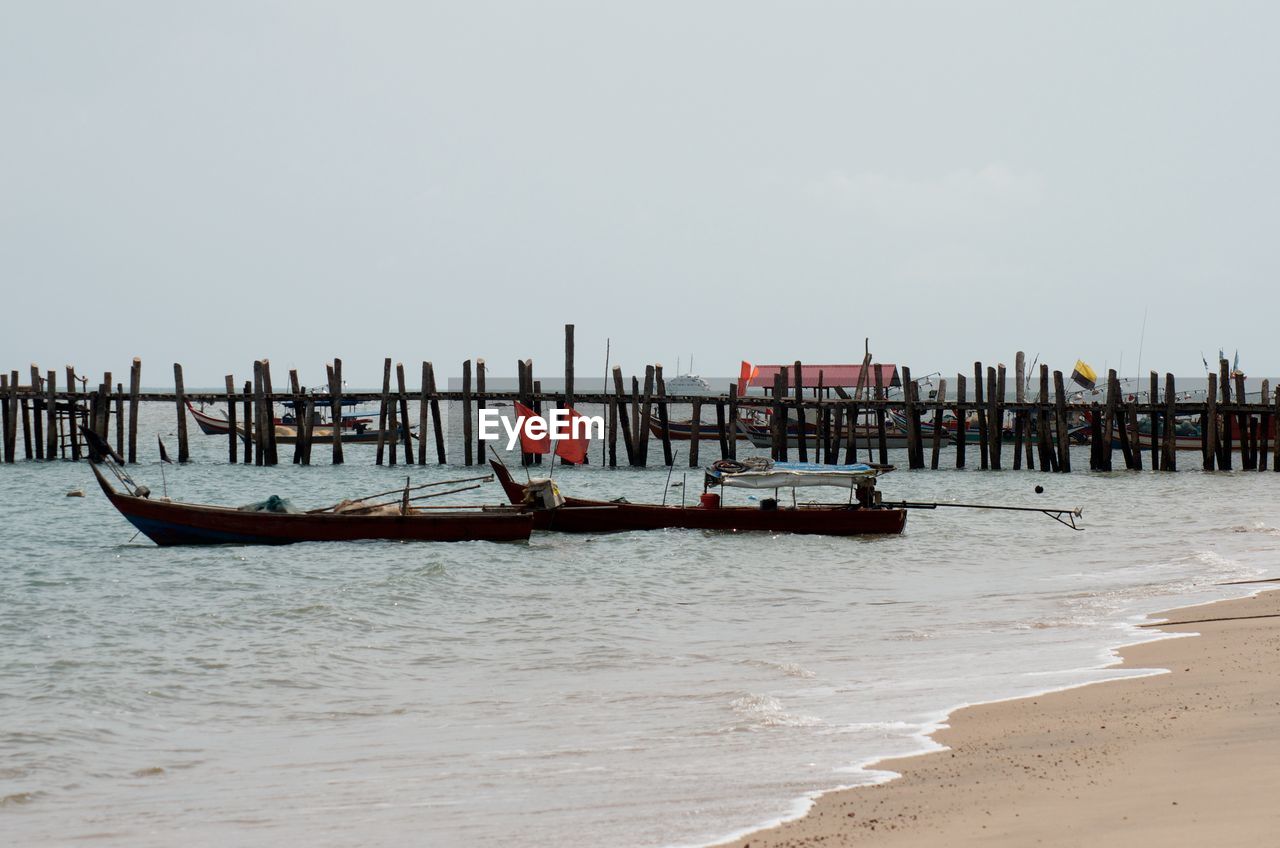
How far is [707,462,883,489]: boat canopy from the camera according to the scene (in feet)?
70.9

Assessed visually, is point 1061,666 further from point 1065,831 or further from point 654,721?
point 1065,831

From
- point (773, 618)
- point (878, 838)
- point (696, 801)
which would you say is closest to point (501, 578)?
point (773, 618)

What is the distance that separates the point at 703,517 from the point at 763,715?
1376 centimetres

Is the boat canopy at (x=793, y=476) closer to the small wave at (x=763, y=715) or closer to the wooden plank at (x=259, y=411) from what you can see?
the small wave at (x=763, y=715)

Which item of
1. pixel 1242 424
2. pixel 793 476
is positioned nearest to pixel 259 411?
pixel 793 476

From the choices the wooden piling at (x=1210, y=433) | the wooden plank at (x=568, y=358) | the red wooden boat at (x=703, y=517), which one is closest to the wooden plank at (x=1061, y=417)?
the wooden piling at (x=1210, y=433)

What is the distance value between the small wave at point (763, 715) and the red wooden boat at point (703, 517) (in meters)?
12.9

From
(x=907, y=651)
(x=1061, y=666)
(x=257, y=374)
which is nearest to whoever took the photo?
(x=1061, y=666)

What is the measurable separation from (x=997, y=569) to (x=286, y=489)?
21.9 meters

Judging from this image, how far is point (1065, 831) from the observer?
5.35 m

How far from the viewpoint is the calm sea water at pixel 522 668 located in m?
6.89

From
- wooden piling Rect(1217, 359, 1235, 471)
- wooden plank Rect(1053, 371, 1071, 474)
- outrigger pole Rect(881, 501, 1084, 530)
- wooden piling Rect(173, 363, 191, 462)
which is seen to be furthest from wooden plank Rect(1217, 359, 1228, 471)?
wooden piling Rect(173, 363, 191, 462)

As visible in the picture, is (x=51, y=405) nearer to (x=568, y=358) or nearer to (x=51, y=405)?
(x=51, y=405)

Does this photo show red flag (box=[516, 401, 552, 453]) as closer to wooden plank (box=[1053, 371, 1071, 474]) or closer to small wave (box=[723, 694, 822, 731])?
small wave (box=[723, 694, 822, 731])
